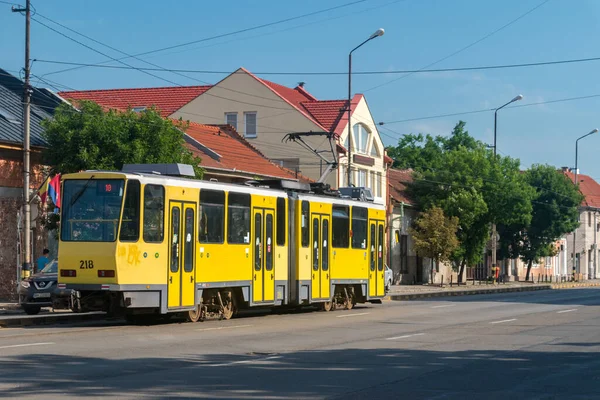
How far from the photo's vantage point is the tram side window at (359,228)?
100 feet

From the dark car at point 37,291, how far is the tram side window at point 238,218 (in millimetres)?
4614

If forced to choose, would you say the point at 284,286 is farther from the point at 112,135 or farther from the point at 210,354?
the point at 210,354

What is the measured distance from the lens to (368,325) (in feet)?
76.6

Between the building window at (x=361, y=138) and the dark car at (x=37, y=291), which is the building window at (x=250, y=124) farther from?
the dark car at (x=37, y=291)

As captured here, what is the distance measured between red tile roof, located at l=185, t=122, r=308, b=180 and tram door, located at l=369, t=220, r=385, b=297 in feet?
36.8

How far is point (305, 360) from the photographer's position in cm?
1513

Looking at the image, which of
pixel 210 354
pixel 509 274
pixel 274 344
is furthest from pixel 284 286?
pixel 509 274

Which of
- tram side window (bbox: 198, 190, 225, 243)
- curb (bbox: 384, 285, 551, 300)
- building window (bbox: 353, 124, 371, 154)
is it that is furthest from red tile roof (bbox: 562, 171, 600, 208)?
tram side window (bbox: 198, 190, 225, 243)

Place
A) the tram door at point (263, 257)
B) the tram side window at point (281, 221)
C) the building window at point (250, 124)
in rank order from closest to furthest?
1. the tram door at point (263, 257)
2. the tram side window at point (281, 221)
3. the building window at point (250, 124)

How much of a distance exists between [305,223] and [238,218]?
134 inches

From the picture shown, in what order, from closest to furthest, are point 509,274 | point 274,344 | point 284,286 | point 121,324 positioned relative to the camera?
point 274,344
point 121,324
point 284,286
point 509,274

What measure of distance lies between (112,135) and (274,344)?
612 inches

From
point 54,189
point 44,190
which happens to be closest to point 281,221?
point 54,189

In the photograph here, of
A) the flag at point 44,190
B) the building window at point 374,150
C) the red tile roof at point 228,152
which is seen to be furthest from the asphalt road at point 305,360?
the building window at point 374,150
